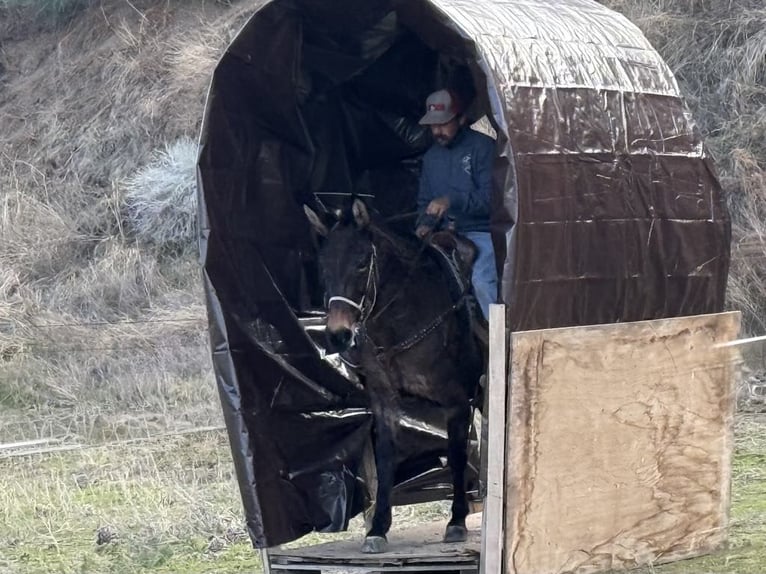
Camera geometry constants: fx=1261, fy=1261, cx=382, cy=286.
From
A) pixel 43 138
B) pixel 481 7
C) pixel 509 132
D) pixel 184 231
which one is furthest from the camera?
pixel 43 138

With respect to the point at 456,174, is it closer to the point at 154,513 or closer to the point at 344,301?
the point at 344,301

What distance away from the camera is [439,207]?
7.71 metres

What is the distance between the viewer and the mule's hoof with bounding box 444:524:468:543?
8.01 m

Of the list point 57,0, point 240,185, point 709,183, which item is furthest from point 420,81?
point 57,0

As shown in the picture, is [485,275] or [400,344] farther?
[400,344]

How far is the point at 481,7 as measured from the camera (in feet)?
23.4

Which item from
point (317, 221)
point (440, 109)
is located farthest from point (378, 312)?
point (440, 109)

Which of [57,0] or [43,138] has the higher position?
[57,0]

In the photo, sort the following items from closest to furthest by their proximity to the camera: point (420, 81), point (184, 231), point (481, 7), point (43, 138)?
1. point (481, 7)
2. point (420, 81)
3. point (184, 231)
4. point (43, 138)

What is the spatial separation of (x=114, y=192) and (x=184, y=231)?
1721 millimetres

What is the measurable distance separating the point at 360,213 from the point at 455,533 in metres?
2.19

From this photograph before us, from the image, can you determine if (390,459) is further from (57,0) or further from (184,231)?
(57,0)

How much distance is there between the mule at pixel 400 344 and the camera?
7.44m

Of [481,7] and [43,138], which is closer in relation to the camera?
[481,7]
